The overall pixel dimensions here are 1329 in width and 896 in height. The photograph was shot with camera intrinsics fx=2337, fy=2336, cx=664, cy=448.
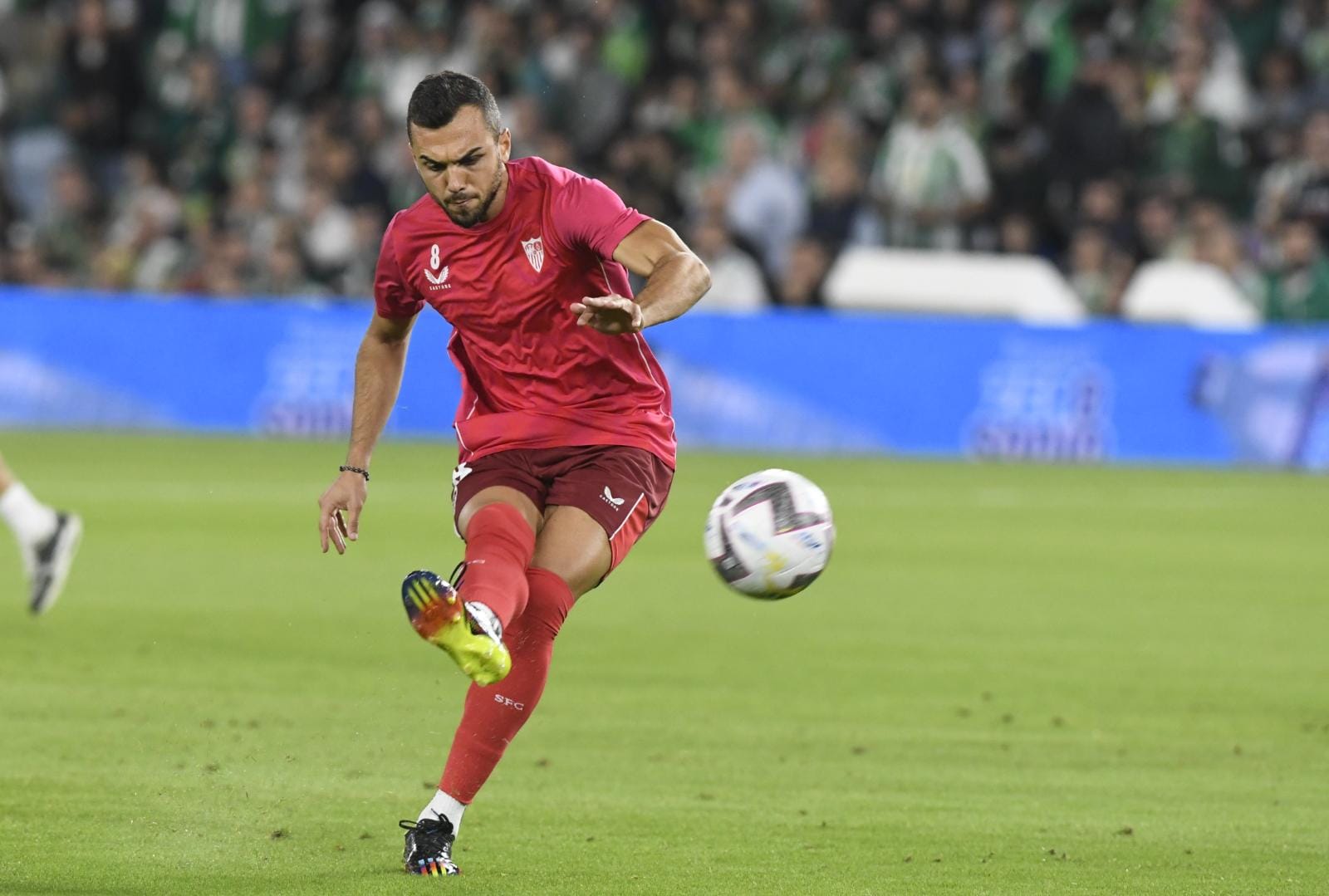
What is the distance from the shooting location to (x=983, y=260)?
856 inches

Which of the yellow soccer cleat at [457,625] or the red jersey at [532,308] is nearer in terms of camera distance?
the yellow soccer cleat at [457,625]

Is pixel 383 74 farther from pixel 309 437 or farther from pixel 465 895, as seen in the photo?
pixel 465 895

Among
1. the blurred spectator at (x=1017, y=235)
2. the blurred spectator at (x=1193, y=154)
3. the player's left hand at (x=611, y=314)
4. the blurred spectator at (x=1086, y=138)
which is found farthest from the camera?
the blurred spectator at (x=1086, y=138)

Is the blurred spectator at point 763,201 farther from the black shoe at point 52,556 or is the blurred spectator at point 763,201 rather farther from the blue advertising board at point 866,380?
the black shoe at point 52,556

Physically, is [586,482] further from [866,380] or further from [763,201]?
[763,201]

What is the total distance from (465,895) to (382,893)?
20 centimetres

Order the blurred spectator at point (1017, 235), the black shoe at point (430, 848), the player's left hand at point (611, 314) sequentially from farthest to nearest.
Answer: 1. the blurred spectator at point (1017, 235)
2. the black shoe at point (430, 848)
3. the player's left hand at point (611, 314)

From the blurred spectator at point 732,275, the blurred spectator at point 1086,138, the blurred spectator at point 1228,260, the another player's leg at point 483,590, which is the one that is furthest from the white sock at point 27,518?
the blurred spectator at point 1086,138

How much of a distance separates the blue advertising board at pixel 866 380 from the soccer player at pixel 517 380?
552 inches

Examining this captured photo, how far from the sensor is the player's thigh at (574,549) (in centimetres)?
625

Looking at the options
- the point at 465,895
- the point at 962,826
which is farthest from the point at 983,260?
the point at 465,895

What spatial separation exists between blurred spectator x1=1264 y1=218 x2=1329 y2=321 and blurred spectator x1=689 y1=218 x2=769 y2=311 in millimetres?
4779

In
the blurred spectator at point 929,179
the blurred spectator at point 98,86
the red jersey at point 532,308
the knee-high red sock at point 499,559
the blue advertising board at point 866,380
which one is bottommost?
the knee-high red sock at point 499,559

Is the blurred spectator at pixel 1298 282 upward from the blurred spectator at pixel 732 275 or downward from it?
downward
